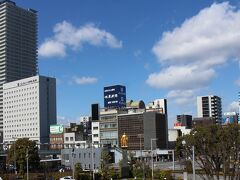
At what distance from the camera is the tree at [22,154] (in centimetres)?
8938

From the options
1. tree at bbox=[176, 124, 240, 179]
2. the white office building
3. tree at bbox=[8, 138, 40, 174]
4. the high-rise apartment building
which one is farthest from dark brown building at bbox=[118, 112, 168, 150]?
tree at bbox=[176, 124, 240, 179]

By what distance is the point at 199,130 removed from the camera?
4416 centimetres

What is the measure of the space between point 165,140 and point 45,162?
9098cm

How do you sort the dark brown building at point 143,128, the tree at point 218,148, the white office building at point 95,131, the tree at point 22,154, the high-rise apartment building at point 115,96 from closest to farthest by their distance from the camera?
the tree at point 218,148, the tree at point 22,154, the dark brown building at point 143,128, the high-rise apartment building at point 115,96, the white office building at point 95,131

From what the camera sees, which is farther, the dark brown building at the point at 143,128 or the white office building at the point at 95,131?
the white office building at the point at 95,131

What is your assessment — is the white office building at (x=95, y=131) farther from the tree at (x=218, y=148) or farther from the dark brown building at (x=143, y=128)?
the tree at (x=218, y=148)

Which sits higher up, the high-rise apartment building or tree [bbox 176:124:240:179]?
the high-rise apartment building

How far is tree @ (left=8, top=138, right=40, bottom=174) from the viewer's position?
89381 mm

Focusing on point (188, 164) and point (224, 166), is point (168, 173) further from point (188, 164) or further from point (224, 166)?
point (224, 166)

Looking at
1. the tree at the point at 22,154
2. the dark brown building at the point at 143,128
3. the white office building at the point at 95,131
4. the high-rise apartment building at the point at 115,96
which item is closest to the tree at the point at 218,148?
the tree at the point at 22,154

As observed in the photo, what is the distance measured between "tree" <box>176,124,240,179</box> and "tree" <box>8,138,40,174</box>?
2061 inches

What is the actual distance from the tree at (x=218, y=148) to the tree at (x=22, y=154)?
5236 centimetres

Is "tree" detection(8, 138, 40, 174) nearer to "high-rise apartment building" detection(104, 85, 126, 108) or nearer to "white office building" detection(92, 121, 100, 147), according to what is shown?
"high-rise apartment building" detection(104, 85, 126, 108)

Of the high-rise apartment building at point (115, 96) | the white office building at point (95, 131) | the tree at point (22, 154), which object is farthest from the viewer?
the white office building at point (95, 131)
